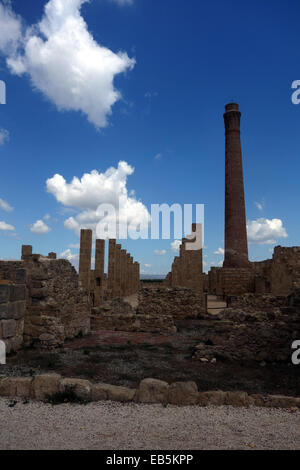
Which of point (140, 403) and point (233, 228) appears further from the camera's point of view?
Answer: point (233, 228)

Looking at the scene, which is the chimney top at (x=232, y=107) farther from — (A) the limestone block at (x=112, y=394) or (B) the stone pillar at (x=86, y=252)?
(A) the limestone block at (x=112, y=394)

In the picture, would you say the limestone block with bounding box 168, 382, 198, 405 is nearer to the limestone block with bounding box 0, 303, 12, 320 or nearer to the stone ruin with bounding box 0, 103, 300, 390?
the stone ruin with bounding box 0, 103, 300, 390

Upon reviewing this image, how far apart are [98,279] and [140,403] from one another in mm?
16542

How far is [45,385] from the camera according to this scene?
4.55 m

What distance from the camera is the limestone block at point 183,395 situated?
4.31m

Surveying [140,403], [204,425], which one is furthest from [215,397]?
[140,403]

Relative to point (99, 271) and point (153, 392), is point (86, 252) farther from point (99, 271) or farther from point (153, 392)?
point (153, 392)

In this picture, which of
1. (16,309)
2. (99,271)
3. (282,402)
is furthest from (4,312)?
(99,271)

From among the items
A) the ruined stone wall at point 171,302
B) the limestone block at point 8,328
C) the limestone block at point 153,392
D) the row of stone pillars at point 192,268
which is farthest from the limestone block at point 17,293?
the row of stone pillars at point 192,268

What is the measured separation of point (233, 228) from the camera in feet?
80.4

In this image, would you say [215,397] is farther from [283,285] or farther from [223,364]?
[283,285]

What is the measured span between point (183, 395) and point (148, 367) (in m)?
2.12

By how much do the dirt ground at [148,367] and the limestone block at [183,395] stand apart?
2.73 ft

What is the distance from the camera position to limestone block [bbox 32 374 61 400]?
450 centimetres
